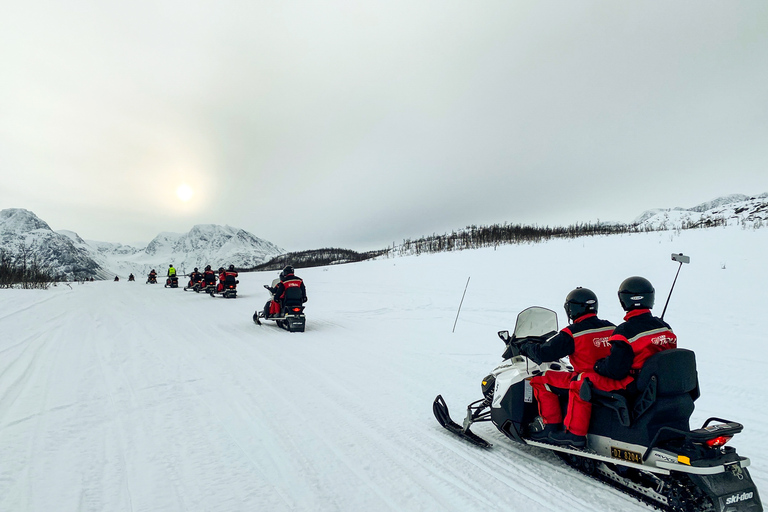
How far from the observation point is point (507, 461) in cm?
350

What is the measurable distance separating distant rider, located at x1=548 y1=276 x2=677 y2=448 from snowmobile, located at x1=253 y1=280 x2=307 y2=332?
785 cm

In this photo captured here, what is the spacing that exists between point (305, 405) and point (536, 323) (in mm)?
2849

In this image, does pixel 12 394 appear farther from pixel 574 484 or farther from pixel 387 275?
pixel 387 275

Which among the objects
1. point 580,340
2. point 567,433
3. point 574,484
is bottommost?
point 574,484

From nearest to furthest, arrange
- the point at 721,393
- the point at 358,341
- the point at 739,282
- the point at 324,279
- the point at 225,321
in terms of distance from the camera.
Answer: the point at 721,393 < the point at 358,341 < the point at 739,282 < the point at 225,321 < the point at 324,279

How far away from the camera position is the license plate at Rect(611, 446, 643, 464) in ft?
9.23

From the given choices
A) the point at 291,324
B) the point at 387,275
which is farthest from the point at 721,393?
the point at 387,275

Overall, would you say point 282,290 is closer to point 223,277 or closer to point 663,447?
point 663,447

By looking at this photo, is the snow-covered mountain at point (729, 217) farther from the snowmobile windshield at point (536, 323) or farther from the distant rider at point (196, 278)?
the distant rider at point (196, 278)

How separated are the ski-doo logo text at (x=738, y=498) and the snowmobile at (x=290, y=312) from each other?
875 centimetres

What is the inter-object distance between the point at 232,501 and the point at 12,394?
3.93m

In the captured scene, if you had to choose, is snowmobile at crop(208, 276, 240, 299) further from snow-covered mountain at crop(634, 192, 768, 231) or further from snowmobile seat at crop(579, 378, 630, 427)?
snow-covered mountain at crop(634, 192, 768, 231)

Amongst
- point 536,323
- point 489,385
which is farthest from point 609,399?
point 489,385

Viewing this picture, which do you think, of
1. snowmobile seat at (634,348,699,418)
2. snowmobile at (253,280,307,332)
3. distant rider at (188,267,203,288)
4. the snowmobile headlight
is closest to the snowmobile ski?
the snowmobile headlight
